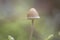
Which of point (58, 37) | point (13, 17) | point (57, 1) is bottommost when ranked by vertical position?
point (58, 37)

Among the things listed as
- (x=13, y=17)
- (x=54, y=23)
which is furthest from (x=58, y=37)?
(x=13, y=17)

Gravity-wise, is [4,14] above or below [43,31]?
above

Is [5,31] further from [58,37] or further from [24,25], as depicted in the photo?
[58,37]

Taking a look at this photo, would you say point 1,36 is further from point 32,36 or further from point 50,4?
point 50,4

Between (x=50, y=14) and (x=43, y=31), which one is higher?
(x=50, y=14)

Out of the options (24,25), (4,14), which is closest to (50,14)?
(24,25)
